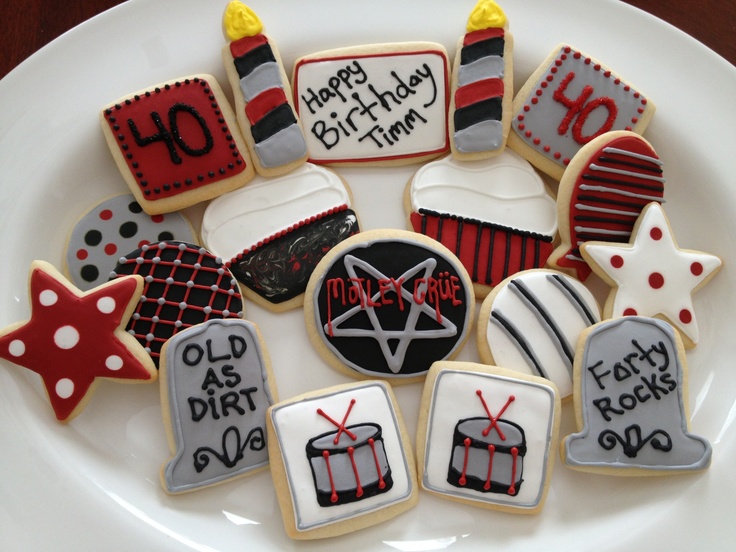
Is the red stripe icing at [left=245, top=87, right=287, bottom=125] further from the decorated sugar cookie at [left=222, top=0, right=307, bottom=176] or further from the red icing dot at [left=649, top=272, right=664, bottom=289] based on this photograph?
the red icing dot at [left=649, top=272, right=664, bottom=289]

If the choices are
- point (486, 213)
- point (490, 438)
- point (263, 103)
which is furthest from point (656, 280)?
point (263, 103)

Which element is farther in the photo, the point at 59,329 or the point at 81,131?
the point at 81,131

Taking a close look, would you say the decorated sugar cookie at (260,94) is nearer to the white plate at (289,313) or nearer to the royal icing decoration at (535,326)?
the white plate at (289,313)

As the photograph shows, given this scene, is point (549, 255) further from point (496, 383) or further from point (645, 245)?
point (496, 383)

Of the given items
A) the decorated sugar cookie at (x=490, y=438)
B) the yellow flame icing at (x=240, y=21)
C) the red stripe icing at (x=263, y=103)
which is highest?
the yellow flame icing at (x=240, y=21)

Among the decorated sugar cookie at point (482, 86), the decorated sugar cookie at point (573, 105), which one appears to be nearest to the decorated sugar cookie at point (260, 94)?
the decorated sugar cookie at point (482, 86)

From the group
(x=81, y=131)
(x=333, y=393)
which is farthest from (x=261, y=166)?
(x=333, y=393)
